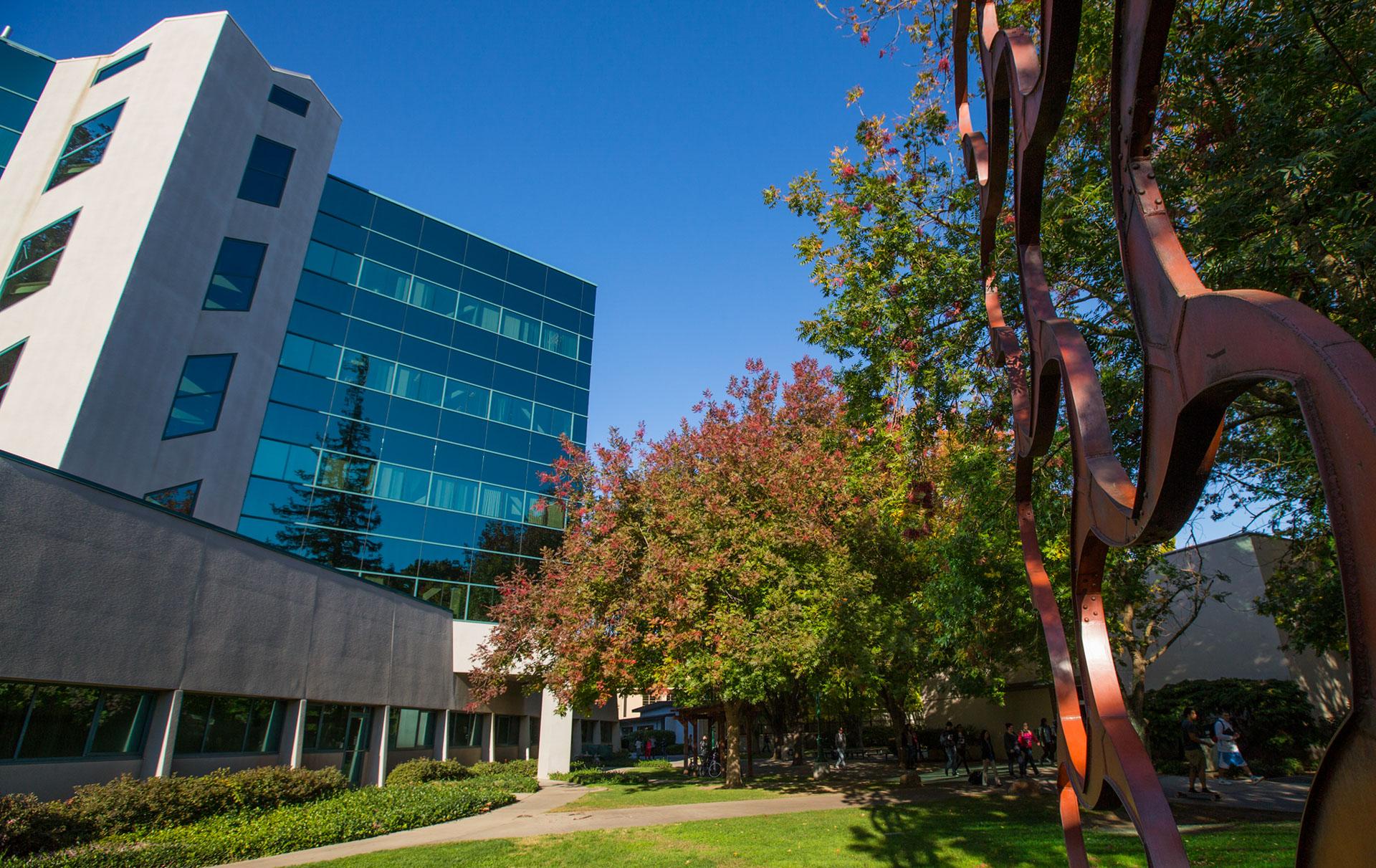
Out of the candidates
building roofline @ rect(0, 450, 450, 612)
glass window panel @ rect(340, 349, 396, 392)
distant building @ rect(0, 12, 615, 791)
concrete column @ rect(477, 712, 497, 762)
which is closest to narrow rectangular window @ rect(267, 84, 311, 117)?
distant building @ rect(0, 12, 615, 791)

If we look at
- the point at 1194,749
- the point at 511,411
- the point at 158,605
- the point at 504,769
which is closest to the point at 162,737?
the point at 158,605

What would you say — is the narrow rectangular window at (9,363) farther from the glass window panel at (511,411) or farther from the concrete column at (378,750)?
the glass window panel at (511,411)

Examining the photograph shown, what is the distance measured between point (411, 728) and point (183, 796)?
12.2 meters

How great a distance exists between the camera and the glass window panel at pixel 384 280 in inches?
1227

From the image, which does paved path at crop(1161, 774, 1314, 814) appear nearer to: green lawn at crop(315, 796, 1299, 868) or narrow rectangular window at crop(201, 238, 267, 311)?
green lawn at crop(315, 796, 1299, 868)

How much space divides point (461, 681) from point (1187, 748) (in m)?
23.2

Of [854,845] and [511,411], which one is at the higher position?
[511,411]

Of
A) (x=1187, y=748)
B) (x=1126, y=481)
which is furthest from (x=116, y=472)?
(x=1187, y=748)

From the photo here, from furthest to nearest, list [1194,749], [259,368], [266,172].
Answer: [266,172] → [259,368] → [1194,749]

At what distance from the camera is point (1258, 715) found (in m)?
21.2

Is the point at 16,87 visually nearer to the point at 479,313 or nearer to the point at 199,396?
the point at 199,396

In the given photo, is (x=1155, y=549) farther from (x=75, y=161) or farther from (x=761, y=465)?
(x=75, y=161)

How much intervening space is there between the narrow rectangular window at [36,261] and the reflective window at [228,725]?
1430cm

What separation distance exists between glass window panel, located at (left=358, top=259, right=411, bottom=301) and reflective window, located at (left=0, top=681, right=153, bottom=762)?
21.2m
